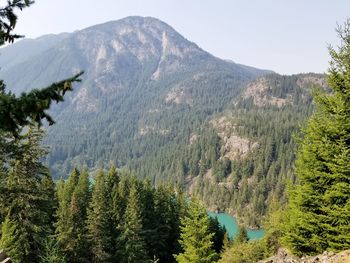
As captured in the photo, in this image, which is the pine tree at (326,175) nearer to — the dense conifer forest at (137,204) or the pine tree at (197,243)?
the dense conifer forest at (137,204)

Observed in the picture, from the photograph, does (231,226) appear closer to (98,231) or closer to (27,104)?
(98,231)

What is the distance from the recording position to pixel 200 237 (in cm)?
4116

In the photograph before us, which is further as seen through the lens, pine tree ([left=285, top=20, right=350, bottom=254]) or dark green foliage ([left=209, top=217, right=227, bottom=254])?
dark green foliage ([left=209, top=217, right=227, bottom=254])

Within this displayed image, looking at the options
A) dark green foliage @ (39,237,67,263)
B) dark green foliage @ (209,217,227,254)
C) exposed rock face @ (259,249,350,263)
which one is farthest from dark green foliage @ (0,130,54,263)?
dark green foliage @ (209,217,227,254)

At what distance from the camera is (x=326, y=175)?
2130 centimetres

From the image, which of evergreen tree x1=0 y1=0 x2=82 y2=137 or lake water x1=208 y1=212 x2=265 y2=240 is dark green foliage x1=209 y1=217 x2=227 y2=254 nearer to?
lake water x1=208 y1=212 x2=265 y2=240

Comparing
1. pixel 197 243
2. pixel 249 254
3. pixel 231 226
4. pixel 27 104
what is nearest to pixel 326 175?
pixel 27 104

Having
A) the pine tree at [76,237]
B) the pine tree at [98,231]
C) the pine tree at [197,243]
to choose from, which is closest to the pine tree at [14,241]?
the pine tree at [76,237]

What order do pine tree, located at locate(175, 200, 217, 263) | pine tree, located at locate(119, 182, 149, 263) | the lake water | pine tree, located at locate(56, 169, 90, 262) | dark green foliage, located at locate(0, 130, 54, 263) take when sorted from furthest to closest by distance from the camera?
the lake water, pine tree, located at locate(119, 182, 149, 263), pine tree, located at locate(56, 169, 90, 262), pine tree, located at locate(175, 200, 217, 263), dark green foliage, located at locate(0, 130, 54, 263)

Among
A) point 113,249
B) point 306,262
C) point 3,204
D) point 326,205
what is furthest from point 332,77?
point 113,249

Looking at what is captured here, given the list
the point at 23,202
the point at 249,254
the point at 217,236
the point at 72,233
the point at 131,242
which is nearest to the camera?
the point at 23,202

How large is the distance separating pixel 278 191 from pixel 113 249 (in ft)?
482

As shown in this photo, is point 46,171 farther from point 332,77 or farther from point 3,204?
point 332,77

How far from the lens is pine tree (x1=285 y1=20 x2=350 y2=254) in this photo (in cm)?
2034
